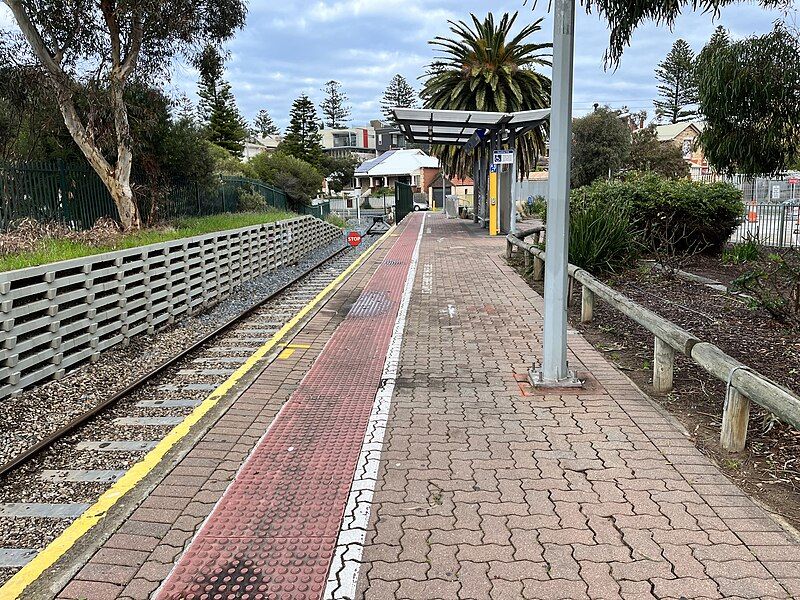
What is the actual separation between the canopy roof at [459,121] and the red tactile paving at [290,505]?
1572 centimetres

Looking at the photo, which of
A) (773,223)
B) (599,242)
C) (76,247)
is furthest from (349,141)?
(76,247)

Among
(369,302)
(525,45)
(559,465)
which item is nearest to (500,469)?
(559,465)

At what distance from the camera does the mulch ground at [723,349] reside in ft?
13.6

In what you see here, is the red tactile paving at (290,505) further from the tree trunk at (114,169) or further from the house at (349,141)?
the house at (349,141)

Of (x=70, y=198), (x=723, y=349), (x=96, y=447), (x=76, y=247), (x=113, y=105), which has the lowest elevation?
(x=96, y=447)

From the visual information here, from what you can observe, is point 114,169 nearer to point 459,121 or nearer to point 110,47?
point 110,47

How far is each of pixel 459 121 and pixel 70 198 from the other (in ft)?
44.0

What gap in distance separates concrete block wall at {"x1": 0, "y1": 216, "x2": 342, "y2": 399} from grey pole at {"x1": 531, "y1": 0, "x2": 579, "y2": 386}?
4752 mm

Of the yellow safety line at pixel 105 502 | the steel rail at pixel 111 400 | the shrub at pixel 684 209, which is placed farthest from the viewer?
the shrub at pixel 684 209

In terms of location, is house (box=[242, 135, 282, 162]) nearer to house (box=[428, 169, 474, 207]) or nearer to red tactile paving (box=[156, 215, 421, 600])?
house (box=[428, 169, 474, 207])

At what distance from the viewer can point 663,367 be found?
5.73 metres

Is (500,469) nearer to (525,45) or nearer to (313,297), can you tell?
(313,297)

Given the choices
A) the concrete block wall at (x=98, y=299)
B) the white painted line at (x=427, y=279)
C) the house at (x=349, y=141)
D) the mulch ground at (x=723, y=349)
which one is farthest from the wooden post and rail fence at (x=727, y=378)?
the house at (x=349, y=141)

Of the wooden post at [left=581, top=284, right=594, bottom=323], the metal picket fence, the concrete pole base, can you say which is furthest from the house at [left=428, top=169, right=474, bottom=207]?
the concrete pole base
